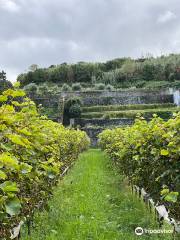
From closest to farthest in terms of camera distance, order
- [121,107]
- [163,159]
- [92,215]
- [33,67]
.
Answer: [163,159] < [92,215] < [121,107] < [33,67]

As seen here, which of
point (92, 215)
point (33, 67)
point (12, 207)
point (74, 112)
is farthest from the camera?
point (33, 67)

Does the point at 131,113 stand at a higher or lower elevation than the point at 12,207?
lower

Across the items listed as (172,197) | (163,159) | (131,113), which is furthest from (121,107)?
(172,197)

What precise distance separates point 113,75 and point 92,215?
6697 cm

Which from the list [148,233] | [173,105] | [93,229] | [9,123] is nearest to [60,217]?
[93,229]

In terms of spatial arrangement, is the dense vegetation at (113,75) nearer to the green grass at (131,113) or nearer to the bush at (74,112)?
the green grass at (131,113)

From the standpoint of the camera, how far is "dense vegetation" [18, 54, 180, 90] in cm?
7119

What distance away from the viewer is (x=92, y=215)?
8.80 meters

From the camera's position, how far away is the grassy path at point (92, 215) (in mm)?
7194

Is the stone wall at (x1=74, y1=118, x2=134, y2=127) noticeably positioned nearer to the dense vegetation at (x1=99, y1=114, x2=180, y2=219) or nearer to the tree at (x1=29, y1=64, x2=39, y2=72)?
the dense vegetation at (x1=99, y1=114, x2=180, y2=219)

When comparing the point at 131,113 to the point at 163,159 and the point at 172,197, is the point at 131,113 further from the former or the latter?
the point at 172,197

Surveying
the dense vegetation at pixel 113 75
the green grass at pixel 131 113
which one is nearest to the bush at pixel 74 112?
the green grass at pixel 131 113

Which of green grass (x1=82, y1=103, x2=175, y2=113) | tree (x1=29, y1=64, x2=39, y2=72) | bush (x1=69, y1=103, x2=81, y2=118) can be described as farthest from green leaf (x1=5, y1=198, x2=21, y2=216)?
tree (x1=29, y1=64, x2=39, y2=72)

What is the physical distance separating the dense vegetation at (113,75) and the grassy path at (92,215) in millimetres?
56590
